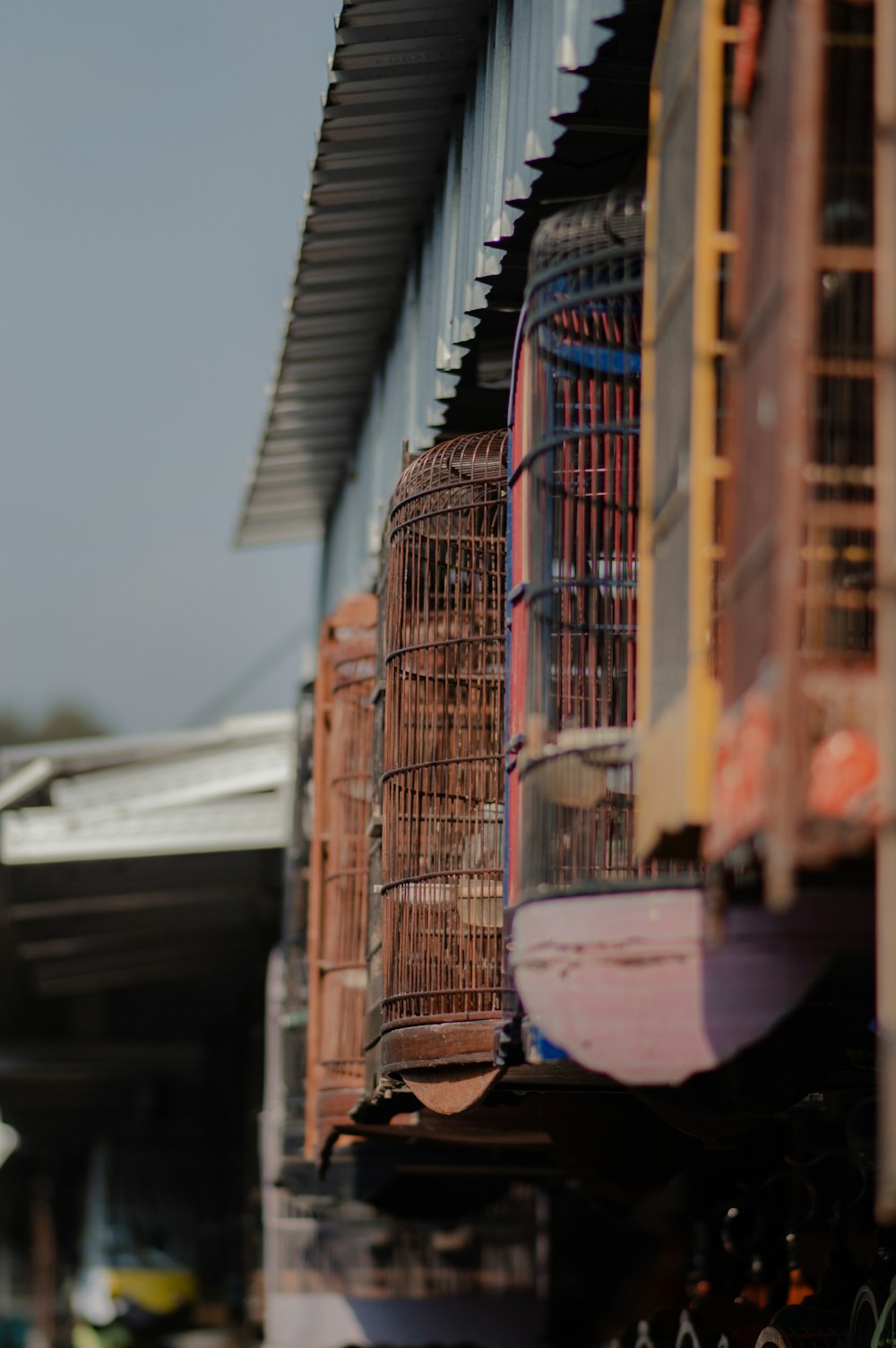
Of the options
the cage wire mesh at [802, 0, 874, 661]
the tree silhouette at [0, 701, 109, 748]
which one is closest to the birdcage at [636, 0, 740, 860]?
the cage wire mesh at [802, 0, 874, 661]

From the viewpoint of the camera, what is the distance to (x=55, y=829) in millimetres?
20875

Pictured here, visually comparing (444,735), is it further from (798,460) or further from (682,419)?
(798,460)

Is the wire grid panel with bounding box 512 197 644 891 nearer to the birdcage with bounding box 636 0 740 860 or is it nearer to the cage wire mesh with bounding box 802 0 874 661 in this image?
the birdcage with bounding box 636 0 740 860

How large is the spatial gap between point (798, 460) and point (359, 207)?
942cm

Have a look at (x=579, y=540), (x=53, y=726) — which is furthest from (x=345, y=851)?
(x=53, y=726)

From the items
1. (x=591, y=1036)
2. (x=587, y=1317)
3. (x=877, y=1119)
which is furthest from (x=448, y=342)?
(x=587, y=1317)

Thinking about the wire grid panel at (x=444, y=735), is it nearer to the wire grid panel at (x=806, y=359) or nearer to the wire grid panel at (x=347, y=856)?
the wire grid panel at (x=347, y=856)

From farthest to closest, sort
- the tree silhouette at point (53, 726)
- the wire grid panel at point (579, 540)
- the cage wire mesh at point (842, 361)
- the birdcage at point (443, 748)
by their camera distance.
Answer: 1. the tree silhouette at point (53, 726)
2. the birdcage at point (443, 748)
3. the wire grid panel at point (579, 540)
4. the cage wire mesh at point (842, 361)

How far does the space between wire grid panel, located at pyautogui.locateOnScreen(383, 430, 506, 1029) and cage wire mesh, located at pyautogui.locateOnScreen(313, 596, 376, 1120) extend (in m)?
2.41

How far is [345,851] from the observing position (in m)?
13.7

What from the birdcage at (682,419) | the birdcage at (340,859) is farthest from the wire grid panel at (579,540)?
the birdcage at (340,859)

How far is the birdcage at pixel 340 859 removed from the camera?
13281 mm

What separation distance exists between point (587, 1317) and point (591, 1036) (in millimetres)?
15101

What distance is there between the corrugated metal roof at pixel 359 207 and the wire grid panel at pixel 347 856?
2992 millimetres
